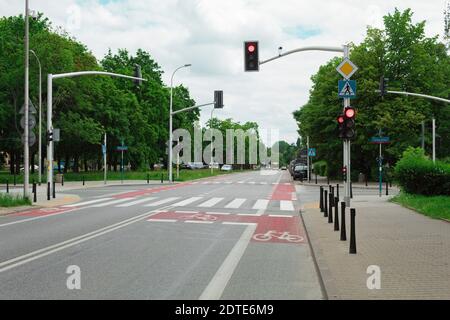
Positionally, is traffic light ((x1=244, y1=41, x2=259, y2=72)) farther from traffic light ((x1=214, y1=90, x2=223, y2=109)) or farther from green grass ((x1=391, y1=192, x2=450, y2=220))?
traffic light ((x1=214, y1=90, x2=223, y2=109))

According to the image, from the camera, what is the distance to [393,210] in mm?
18062

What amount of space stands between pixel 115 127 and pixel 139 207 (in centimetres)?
3813

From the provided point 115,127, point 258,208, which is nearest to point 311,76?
point 115,127

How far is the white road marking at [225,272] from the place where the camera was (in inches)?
252

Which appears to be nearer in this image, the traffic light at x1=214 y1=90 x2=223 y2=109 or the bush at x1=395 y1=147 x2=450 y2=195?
the bush at x1=395 y1=147 x2=450 y2=195

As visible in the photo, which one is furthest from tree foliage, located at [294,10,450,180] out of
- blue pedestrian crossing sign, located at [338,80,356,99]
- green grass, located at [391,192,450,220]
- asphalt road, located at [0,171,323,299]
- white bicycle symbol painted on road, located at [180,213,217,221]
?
asphalt road, located at [0,171,323,299]

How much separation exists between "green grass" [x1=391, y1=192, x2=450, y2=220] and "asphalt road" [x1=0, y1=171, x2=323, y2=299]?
158 inches

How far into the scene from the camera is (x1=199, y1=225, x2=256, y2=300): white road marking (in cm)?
641

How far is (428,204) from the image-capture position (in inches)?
691

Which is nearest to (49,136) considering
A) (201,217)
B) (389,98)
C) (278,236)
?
(201,217)

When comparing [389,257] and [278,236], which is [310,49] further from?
[389,257]

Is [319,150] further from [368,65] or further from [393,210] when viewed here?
[393,210]

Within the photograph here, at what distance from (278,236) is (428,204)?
7618mm

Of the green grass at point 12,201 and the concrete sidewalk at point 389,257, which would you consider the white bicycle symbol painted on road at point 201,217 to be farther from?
the green grass at point 12,201
